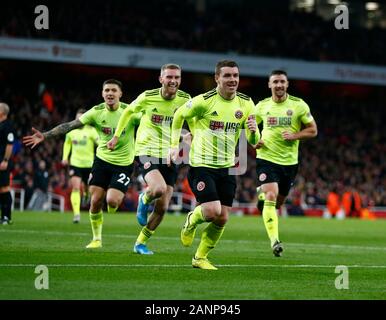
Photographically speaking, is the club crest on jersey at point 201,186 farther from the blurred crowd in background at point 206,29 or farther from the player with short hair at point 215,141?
the blurred crowd in background at point 206,29

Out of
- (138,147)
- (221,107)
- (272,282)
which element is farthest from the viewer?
(138,147)

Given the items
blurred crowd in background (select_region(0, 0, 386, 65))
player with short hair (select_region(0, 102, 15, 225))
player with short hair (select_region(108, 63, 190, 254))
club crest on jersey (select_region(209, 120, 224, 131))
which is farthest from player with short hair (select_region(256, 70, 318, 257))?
blurred crowd in background (select_region(0, 0, 386, 65))

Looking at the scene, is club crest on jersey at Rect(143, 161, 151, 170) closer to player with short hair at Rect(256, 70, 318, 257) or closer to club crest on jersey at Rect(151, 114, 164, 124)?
club crest on jersey at Rect(151, 114, 164, 124)

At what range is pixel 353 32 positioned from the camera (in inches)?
1868

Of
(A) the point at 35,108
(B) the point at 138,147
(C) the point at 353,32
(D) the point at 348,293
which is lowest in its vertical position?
(D) the point at 348,293

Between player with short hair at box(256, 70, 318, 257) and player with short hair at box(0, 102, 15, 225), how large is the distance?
21.5ft

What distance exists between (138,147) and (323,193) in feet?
88.8

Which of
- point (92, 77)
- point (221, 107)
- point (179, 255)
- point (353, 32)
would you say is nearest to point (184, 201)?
point (92, 77)

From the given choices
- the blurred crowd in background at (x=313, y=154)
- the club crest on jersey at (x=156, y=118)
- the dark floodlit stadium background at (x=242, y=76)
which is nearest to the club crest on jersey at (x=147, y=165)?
the club crest on jersey at (x=156, y=118)

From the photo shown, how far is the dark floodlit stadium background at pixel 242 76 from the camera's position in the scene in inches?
1489

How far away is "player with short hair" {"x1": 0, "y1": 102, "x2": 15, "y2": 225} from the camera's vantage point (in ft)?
64.5
